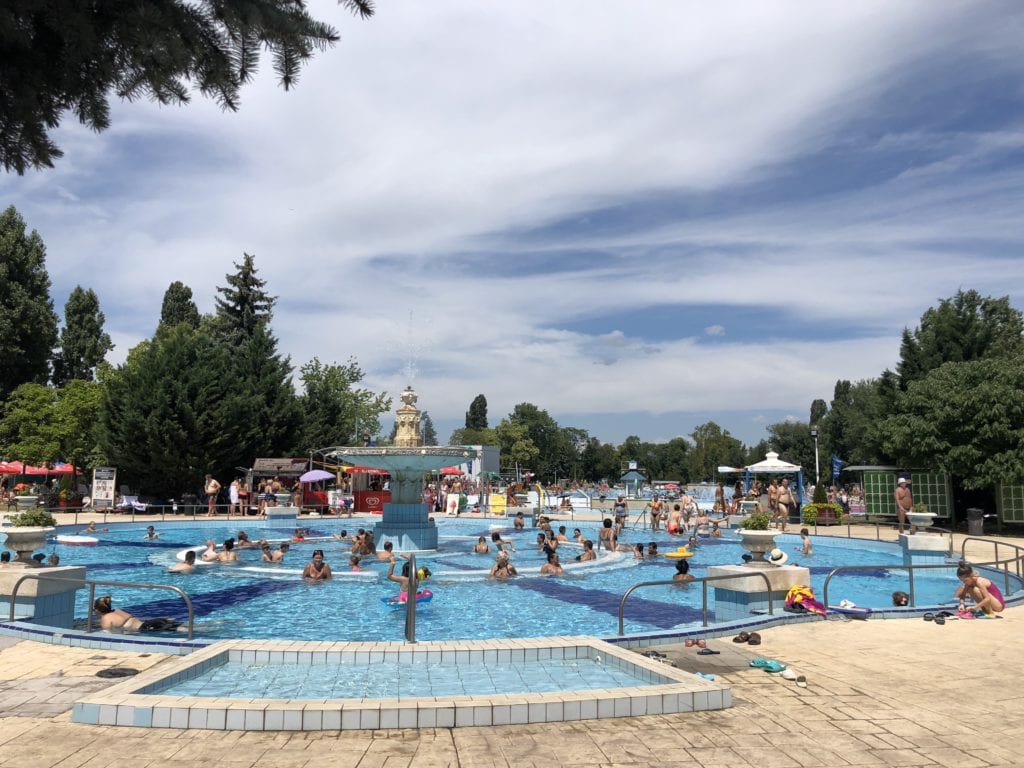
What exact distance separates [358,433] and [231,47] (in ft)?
201

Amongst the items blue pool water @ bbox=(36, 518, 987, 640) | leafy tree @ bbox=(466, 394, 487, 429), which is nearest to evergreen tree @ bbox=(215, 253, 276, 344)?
blue pool water @ bbox=(36, 518, 987, 640)

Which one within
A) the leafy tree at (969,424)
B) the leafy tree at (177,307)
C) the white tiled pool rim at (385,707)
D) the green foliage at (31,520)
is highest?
the leafy tree at (177,307)

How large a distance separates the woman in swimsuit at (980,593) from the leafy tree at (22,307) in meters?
53.4

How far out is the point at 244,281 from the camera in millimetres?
53219

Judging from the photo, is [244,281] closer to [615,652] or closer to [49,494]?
[49,494]

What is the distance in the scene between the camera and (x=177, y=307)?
63312 mm

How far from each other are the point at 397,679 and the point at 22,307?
5156 centimetres

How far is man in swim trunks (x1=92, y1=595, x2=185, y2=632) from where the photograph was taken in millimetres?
10633

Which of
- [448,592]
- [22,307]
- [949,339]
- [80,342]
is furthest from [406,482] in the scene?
[80,342]

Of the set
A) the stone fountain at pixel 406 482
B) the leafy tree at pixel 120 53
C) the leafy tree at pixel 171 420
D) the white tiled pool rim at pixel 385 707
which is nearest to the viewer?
the leafy tree at pixel 120 53

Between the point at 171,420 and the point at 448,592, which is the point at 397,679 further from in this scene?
the point at 171,420

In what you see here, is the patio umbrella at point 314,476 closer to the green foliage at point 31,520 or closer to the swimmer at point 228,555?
the swimmer at point 228,555

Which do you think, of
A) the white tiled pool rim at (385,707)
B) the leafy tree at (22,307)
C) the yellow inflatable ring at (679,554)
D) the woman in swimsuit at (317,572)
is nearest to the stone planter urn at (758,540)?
the white tiled pool rim at (385,707)

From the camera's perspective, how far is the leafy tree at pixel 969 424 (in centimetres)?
2495
